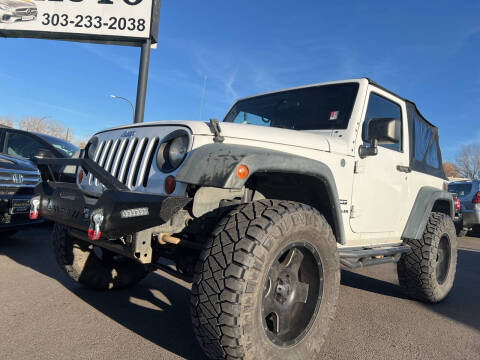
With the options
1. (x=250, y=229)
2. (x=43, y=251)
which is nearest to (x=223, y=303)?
(x=250, y=229)

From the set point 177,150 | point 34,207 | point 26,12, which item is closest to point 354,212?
point 177,150

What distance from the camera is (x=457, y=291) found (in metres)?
4.59

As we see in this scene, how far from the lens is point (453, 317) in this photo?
3461 mm

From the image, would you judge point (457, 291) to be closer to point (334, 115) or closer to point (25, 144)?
point (334, 115)

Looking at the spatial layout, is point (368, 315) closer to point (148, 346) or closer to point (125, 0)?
point (148, 346)

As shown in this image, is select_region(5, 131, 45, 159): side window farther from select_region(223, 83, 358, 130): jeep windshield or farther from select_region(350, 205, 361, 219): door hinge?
select_region(350, 205, 361, 219): door hinge

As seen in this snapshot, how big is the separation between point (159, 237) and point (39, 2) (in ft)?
37.9

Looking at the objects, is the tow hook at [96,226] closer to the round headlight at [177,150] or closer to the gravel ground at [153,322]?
the round headlight at [177,150]

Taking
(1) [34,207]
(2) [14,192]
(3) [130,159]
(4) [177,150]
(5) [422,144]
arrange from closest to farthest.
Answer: (4) [177,150] → (3) [130,159] → (1) [34,207] → (5) [422,144] → (2) [14,192]

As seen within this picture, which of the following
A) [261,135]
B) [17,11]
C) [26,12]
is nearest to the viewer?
[261,135]

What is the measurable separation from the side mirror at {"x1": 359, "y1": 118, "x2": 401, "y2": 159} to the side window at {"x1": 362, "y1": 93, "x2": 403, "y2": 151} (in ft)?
0.41

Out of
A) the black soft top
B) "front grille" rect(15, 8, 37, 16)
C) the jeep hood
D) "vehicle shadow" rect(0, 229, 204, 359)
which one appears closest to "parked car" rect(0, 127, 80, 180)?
"vehicle shadow" rect(0, 229, 204, 359)

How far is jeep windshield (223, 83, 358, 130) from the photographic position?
3088mm

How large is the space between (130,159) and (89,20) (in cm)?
960
